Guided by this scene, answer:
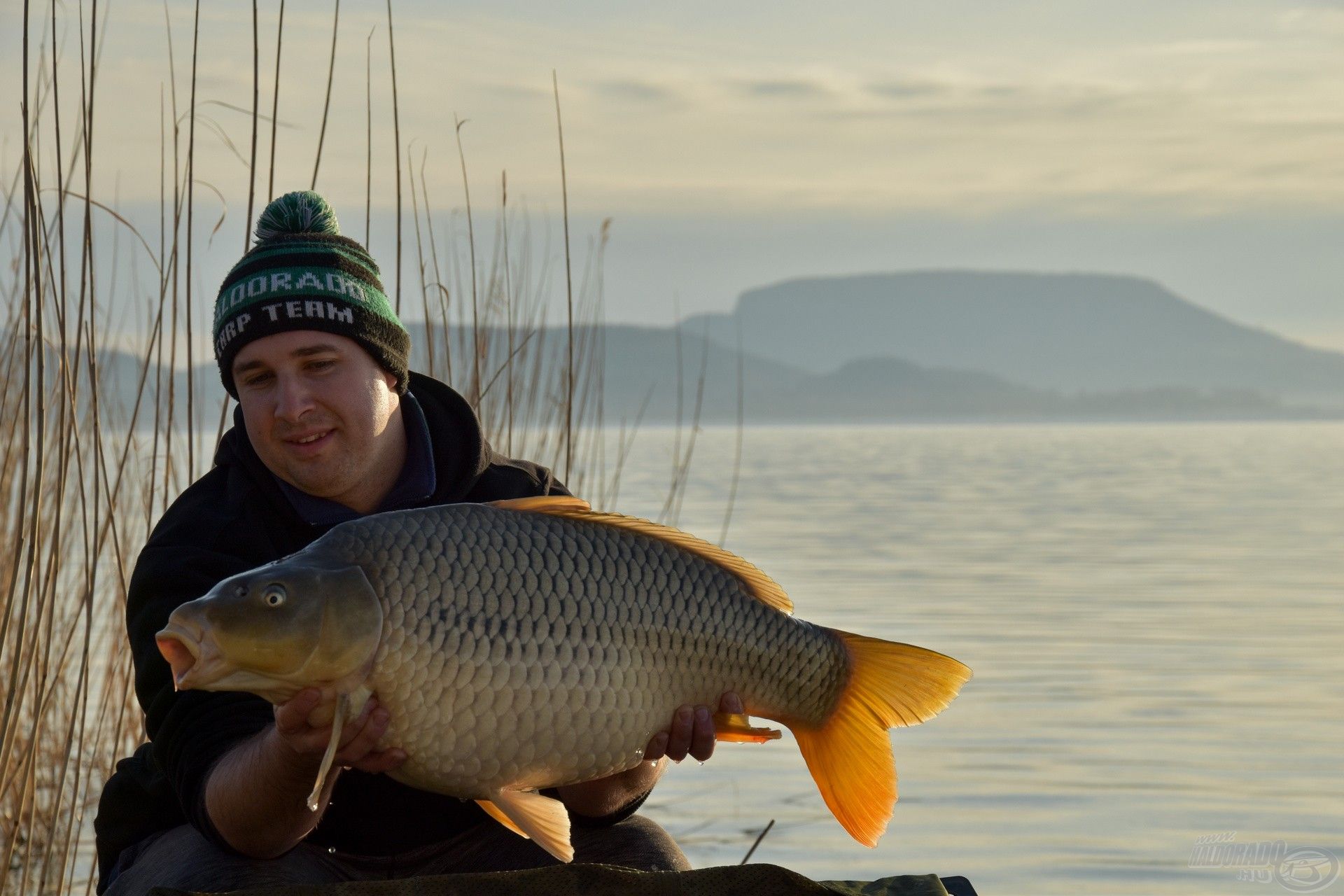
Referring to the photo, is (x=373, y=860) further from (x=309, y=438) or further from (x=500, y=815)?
(x=309, y=438)

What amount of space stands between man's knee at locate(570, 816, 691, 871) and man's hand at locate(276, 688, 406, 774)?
1.84 feet

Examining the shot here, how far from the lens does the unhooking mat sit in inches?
75.9

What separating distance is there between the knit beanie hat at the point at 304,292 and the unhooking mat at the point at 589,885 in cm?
80

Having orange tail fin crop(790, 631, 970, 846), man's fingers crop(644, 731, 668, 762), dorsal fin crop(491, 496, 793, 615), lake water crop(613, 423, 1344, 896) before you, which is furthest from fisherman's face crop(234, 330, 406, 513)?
lake water crop(613, 423, 1344, 896)

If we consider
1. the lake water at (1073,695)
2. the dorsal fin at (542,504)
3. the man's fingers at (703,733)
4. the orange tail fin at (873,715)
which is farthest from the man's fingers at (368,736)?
the lake water at (1073,695)

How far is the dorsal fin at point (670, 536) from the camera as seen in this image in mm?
1919

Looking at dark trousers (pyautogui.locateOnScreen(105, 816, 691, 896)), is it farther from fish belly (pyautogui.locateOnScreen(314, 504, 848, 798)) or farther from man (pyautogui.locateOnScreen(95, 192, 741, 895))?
fish belly (pyautogui.locateOnScreen(314, 504, 848, 798))

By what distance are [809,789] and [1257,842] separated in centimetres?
130

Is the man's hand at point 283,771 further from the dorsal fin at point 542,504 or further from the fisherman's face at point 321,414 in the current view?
the fisherman's face at point 321,414

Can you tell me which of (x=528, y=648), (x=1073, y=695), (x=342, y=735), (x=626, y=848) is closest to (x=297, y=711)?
(x=342, y=735)

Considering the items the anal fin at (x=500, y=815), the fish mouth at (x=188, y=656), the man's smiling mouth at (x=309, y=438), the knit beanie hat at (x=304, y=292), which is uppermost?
the knit beanie hat at (x=304, y=292)

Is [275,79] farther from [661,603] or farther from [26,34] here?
[661,603]

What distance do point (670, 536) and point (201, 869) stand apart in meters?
0.75

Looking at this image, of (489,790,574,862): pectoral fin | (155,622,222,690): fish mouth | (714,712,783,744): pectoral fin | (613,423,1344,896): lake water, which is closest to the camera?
(155,622,222,690): fish mouth
